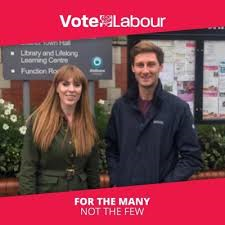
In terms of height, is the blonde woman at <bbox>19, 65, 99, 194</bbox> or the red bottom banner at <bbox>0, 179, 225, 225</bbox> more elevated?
the blonde woman at <bbox>19, 65, 99, 194</bbox>

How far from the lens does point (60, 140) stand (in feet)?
10.7

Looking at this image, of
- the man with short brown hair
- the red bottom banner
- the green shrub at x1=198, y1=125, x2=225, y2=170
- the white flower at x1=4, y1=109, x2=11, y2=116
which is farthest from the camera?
the green shrub at x1=198, y1=125, x2=225, y2=170

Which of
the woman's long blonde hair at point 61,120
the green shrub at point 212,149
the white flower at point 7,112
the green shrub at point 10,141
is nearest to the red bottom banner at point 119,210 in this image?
the woman's long blonde hair at point 61,120

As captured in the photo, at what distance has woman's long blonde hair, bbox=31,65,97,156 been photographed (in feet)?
10.6

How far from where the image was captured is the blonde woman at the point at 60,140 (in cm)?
324

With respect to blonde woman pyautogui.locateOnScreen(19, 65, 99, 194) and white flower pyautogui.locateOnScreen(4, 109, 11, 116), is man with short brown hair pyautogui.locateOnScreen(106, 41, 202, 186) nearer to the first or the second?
blonde woman pyautogui.locateOnScreen(19, 65, 99, 194)

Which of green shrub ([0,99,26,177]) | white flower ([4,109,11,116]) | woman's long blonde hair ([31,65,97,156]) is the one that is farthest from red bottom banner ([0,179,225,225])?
white flower ([4,109,11,116])

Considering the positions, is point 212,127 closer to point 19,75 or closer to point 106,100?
point 106,100

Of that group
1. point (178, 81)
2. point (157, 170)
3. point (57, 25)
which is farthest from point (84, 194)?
point (178, 81)

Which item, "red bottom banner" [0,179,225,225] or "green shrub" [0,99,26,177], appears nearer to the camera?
"red bottom banner" [0,179,225,225]

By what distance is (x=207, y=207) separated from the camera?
3.71 m

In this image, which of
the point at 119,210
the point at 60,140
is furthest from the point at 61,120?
the point at 119,210

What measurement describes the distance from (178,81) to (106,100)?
942 mm

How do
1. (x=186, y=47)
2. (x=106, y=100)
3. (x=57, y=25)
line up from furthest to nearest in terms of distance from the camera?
(x=106, y=100) < (x=186, y=47) < (x=57, y=25)
